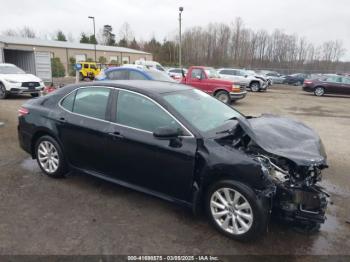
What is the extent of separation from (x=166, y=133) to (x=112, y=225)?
1.26 m

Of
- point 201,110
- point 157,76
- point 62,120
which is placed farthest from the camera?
point 157,76

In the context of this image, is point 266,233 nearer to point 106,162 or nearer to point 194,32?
point 106,162

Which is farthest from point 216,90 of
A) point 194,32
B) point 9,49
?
point 194,32

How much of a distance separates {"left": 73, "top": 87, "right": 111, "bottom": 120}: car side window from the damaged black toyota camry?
0.05 feet

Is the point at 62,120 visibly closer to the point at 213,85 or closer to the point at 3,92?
the point at 213,85

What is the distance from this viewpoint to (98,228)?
11.2 feet

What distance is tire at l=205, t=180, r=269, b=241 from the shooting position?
120 inches

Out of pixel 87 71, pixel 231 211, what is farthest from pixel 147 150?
pixel 87 71

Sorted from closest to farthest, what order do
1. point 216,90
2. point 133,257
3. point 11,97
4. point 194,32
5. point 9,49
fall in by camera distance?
point 133,257 → point 216,90 → point 11,97 → point 9,49 → point 194,32

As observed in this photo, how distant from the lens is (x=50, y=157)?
468cm

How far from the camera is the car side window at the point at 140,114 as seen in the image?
3578 millimetres

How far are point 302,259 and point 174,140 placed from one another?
177cm

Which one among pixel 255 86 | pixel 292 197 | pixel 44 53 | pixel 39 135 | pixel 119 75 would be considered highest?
pixel 44 53

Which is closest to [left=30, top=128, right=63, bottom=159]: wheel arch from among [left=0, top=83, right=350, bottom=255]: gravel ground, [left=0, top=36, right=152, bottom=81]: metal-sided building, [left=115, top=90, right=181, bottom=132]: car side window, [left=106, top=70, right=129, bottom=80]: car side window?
[left=0, top=83, right=350, bottom=255]: gravel ground
